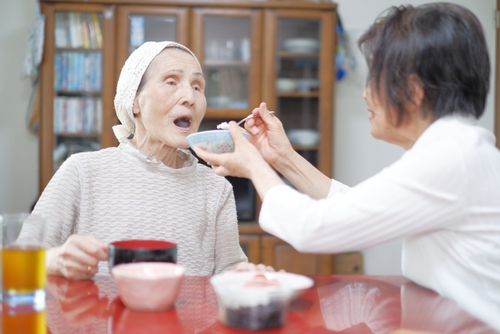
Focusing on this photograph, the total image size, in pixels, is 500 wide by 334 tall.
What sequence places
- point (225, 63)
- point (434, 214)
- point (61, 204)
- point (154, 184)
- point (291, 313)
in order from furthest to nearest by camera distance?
point (225, 63), point (154, 184), point (61, 204), point (434, 214), point (291, 313)

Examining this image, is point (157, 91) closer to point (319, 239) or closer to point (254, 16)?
point (319, 239)

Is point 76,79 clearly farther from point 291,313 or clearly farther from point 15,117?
point 291,313

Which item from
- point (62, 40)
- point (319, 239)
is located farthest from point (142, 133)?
point (62, 40)

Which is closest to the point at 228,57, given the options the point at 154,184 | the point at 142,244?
the point at 154,184

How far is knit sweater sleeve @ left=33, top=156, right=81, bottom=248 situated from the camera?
1.47 m

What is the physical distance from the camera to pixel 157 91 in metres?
1.64

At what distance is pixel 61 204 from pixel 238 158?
0.61 meters

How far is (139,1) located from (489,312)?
3094 millimetres

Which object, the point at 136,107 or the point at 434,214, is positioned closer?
the point at 434,214

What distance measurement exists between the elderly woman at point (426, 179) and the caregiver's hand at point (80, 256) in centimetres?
32

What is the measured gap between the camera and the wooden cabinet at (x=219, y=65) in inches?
140

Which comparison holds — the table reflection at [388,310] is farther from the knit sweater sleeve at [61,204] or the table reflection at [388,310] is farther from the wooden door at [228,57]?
the wooden door at [228,57]

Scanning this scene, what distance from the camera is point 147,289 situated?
89cm

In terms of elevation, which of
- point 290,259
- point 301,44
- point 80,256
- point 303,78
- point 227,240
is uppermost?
point 301,44
